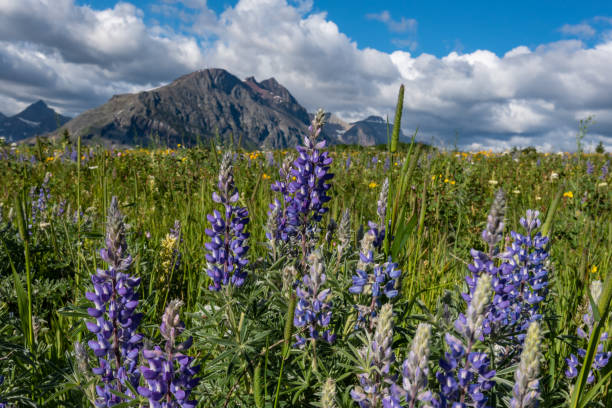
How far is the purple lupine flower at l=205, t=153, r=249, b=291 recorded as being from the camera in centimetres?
170

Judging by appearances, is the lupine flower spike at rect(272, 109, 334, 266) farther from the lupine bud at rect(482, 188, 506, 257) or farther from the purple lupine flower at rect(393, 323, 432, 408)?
the purple lupine flower at rect(393, 323, 432, 408)

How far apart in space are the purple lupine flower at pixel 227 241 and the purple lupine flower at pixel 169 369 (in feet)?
1.89

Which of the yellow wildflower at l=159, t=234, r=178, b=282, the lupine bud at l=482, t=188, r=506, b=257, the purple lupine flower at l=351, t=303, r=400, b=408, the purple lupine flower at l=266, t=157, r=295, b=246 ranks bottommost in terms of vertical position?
the yellow wildflower at l=159, t=234, r=178, b=282

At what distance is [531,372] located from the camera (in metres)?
0.92

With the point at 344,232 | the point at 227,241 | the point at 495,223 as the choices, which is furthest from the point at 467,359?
the point at 227,241

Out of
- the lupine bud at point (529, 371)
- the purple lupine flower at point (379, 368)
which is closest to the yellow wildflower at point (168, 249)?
the purple lupine flower at point (379, 368)

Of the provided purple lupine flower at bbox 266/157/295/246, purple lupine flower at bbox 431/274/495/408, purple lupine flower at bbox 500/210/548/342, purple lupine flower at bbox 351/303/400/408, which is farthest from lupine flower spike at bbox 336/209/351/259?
purple lupine flower at bbox 431/274/495/408

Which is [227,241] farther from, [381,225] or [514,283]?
[514,283]

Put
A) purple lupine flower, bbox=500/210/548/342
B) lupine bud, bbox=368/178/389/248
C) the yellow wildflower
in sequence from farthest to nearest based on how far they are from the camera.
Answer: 1. the yellow wildflower
2. lupine bud, bbox=368/178/389/248
3. purple lupine flower, bbox=500/210/548/342

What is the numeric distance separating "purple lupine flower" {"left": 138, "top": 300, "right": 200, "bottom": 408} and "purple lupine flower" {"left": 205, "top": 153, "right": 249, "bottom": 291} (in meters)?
0.58

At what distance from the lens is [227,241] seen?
5.72 ft

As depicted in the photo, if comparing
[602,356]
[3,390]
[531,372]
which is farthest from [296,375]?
[602,356]

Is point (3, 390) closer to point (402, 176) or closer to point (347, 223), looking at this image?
point (347, 223)

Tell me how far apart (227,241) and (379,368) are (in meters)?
0.89
